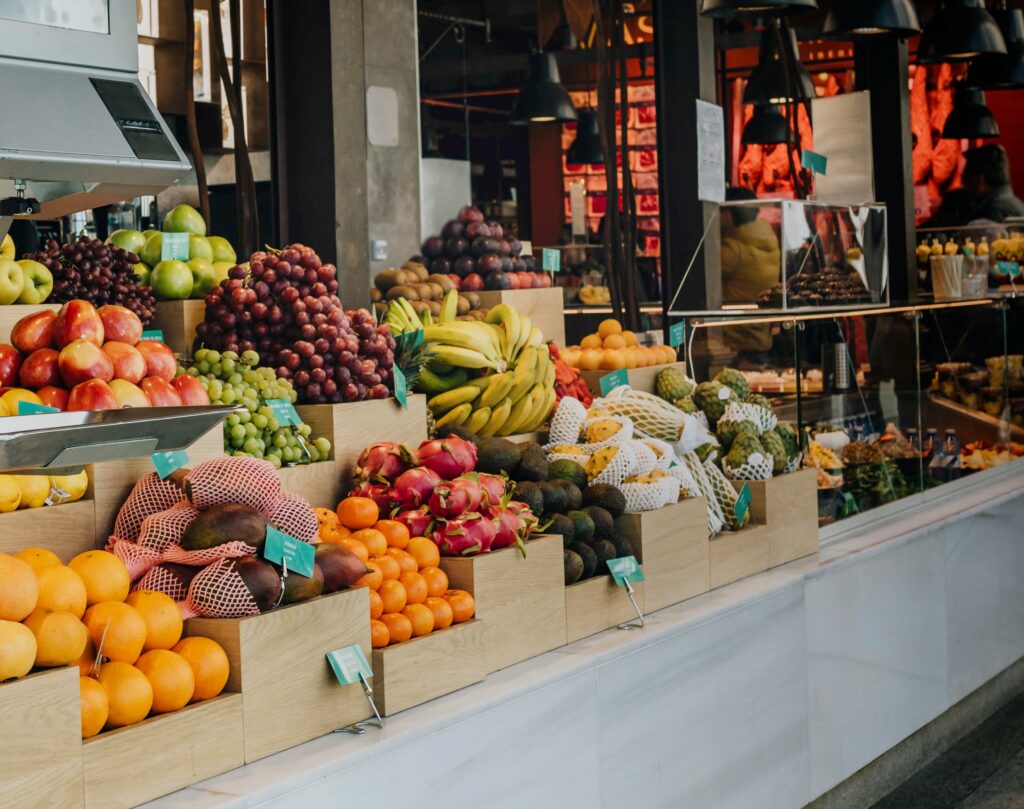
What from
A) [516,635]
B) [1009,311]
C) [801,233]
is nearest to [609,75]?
[801,233]

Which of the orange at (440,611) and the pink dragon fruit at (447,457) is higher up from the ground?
the pink dragon fruit at (447,457)

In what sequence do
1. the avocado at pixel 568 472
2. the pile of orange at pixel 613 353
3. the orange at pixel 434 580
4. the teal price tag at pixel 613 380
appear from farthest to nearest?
the pile of orange at pixel 613 353, the teal price tag at pixel 613 380, the avocado at pixel 568 472, the orange at pixel 434 580

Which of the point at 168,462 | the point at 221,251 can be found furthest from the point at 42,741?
the point at 221,251

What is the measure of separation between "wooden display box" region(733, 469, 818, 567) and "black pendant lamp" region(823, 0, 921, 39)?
210 cm

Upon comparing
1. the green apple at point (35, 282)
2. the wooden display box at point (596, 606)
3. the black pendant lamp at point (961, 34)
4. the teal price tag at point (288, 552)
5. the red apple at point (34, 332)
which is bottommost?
the wooden display box at point (596, 606)

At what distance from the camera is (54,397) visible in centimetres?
260

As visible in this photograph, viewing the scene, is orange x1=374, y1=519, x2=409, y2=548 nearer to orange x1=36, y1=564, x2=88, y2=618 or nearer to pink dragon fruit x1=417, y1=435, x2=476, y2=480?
pink dragon fruit x1=417, y1=435, x2=476, y2=480

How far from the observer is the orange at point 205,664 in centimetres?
218

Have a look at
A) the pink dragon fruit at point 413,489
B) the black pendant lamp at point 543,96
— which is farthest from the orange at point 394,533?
the black pendant lamp at point 543,96

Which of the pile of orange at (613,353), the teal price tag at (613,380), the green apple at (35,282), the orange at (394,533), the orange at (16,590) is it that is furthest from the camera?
the pile of orange at (613,353)

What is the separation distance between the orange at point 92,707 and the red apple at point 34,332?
0.91 meters

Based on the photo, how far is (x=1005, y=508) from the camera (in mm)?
5250

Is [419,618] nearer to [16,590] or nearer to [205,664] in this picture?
[205,664]

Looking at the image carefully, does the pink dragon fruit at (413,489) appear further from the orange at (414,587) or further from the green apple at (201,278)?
the green apple at (201,278)
